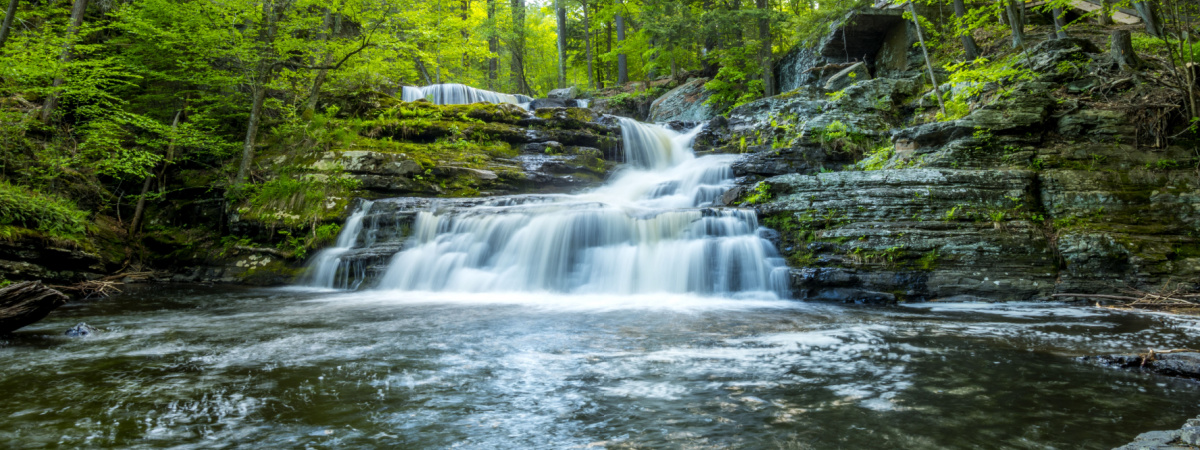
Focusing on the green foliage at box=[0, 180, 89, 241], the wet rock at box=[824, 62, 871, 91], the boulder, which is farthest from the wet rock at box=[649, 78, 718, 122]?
the green foliage at box=[0, 180, 89, 241]

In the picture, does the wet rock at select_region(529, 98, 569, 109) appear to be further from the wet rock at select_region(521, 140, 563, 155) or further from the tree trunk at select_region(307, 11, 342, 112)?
the tree trunk at select_region(307, 11, 342, 112)

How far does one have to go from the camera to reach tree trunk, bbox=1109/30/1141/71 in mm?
8305

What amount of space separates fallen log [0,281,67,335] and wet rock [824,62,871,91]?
50.6 feet

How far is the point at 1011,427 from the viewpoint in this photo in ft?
8.32

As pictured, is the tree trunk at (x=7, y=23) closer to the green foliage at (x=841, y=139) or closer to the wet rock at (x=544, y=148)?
the wet rock at (x=544, y=148)

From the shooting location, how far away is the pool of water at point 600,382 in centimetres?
253

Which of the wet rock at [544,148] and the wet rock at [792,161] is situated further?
the wet rock at [544,148]

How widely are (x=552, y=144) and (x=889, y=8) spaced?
1056 centimetres

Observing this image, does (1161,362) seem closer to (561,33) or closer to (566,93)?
(566,93)

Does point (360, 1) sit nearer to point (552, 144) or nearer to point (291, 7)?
point (291, 7)

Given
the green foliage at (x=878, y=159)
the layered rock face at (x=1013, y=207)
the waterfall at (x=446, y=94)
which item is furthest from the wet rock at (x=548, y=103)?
the green foliage at (x=878, y=159)

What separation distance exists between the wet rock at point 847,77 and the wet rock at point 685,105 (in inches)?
164

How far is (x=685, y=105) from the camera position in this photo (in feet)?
63.2

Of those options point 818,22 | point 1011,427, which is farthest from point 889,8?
point 1011,427
